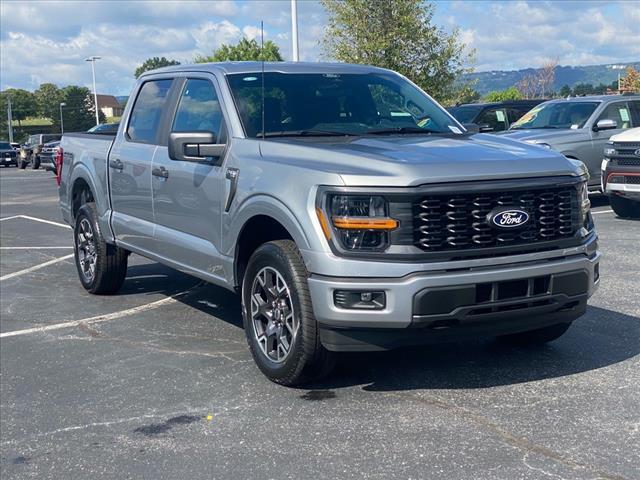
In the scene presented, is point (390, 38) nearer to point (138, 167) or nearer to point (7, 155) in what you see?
point (138, 167)

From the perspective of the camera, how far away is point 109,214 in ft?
24.3

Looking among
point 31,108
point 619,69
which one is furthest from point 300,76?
point 31,108

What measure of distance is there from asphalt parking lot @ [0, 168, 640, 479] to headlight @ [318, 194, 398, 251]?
933mm

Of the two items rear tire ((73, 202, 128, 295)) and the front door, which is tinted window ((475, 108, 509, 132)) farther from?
the front door

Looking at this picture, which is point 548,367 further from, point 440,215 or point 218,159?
point 218,159

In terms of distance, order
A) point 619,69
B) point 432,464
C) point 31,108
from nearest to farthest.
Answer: point 432,464, point 619,69, point 31,108

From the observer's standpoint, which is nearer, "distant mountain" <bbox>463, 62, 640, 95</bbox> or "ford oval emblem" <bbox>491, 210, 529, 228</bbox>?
"ford oval emblem" <bbox>491, 210, 529, 228</bbox>

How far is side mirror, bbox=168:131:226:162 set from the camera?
5375mm

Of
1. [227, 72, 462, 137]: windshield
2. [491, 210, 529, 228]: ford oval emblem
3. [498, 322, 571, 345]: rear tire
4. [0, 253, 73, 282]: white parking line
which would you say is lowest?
[0, 253, 73, 282]: white parking line

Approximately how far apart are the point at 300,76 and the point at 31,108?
11055 centimetres

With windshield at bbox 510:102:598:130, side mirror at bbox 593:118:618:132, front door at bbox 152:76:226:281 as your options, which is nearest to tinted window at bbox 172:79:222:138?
front door at bbox 152:76:226:281

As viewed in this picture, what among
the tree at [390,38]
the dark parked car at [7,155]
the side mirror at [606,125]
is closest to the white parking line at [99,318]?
the side mirror at [606,125]

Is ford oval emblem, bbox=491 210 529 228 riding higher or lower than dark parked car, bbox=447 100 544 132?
lower

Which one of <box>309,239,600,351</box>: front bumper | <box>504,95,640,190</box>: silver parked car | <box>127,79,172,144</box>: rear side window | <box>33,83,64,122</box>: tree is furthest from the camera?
<box>33,83,64,122</box>: tree
